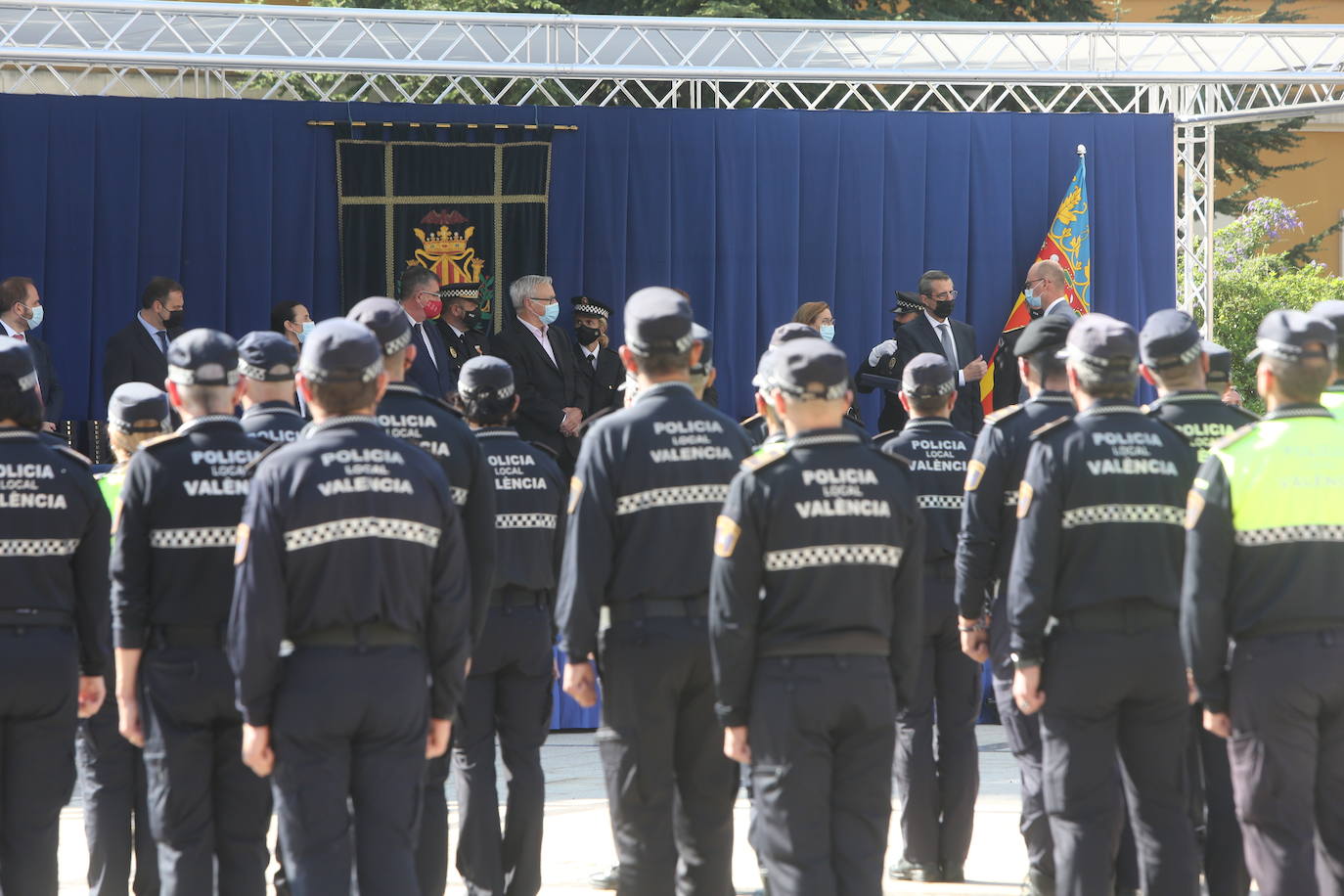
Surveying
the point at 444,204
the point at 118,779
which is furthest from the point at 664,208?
the point at 118,779

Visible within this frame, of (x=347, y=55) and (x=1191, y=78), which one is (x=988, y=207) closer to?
(x=1191, y=78)

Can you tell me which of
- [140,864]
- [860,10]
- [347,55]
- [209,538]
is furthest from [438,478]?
[860,10]

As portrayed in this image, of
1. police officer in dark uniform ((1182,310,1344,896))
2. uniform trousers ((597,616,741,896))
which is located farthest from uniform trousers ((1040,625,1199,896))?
uniform trousers ((597,616,741,896))

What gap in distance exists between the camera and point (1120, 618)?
193 inches

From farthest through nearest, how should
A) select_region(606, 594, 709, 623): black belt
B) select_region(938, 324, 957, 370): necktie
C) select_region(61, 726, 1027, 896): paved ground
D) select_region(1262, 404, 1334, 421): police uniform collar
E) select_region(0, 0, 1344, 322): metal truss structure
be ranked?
select_region(938, 324, 957, 370): necktie < select_region(0, 0, 1344, 322): metal truss structure < select_region(61, 726, 1027, 896): paved ground < select_region(606, 594, 709, 623): black belt < select_region(1262, 404, 1334, 421): police uniform collar

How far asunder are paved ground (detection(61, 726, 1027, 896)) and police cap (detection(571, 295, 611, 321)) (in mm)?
2703

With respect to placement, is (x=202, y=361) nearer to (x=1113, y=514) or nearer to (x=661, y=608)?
(x=661, y=608)

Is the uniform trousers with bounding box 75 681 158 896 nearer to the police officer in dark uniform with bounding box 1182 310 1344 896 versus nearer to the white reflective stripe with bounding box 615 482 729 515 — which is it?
the white reflective stripe with bounding box 615 482 729 515

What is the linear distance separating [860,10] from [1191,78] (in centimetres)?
704

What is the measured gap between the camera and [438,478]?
4402 millimetres

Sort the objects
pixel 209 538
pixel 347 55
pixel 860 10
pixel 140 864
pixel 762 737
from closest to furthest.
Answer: pixel 762 737, pixel 209 538, pixel 140 864, pixel 347 55, pixel 860 10

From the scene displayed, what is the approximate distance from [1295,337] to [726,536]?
1.69 meters

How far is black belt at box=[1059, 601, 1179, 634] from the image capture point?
16.1 ft

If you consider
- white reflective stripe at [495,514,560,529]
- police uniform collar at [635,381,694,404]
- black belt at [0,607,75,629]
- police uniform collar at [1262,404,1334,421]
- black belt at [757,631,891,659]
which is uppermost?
police uniform collar at [635,381,694,404]
